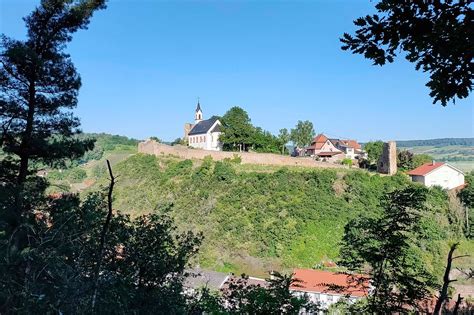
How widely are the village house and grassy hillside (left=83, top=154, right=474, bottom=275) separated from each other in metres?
10.6

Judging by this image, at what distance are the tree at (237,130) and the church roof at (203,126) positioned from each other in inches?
85.2

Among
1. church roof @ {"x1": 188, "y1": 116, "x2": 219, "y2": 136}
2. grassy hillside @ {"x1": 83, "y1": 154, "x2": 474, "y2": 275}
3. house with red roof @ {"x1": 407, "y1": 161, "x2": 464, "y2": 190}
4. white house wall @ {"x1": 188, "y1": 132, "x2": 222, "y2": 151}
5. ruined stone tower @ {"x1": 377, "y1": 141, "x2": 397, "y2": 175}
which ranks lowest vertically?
grassy hillside @ {"x1": 83, "y1": 154, "x2": 474, "y2": 275}

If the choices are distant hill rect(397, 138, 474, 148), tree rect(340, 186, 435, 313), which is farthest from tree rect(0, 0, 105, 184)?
distant hill rect(397, 138, 474, 148)

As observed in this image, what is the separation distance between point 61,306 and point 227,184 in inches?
834

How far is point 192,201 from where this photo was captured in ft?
79.3

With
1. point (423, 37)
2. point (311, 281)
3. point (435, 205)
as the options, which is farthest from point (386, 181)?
point (423, 37)

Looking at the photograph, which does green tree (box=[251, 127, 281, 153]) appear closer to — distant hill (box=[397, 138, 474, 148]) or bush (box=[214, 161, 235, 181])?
bush (box=[214, 161, 235, 181])

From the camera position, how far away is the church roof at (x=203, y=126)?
33.8m

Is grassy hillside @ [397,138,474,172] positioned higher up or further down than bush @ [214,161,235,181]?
higher up

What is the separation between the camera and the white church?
32938mm

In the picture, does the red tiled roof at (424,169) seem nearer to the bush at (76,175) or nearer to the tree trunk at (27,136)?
the tree trunk at (27,136)

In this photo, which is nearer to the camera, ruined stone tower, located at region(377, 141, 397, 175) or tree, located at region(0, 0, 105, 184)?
tree, located at region(0, 0, 105, 184)

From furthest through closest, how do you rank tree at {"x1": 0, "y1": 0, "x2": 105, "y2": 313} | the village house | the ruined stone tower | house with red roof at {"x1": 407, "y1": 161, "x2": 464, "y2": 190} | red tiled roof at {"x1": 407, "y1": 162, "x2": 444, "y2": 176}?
the village house → the ruined stone tower → red tiled roof at {"x1": 407, "y1": 162, "x2": 444, "y2": 176} → house with red roof at {"x1": 407, "y1": 161, "x2": 464, "y2": 190} → tree at {"x1": 0, "y1": 0, "x2": 105, "y2": 313}

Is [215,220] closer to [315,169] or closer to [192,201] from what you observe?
[192,201]
